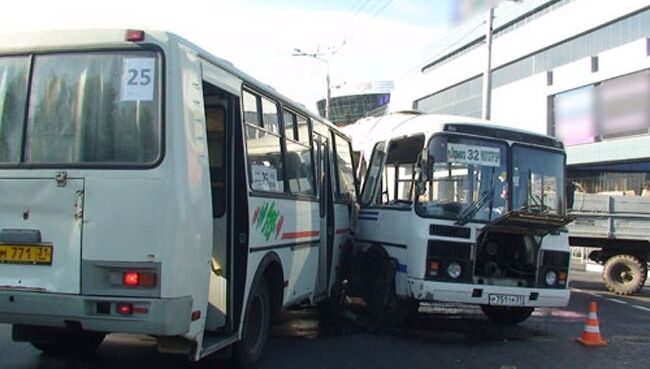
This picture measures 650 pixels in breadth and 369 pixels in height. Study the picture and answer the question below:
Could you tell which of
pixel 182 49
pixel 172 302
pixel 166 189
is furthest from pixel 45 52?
pixel 172 302

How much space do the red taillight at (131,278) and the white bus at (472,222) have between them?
4555 millimetres

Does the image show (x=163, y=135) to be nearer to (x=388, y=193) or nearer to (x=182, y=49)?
(x=182, y=49)

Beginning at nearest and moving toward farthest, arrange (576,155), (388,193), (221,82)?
(221,82) < (388,193) < (576,155)

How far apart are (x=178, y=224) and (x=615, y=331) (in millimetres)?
7995

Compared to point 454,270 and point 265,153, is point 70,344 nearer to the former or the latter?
point 265,153

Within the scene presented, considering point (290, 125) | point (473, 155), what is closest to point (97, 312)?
point (290, 125)

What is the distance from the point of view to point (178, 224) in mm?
5480

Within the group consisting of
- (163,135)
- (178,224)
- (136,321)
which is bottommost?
(136,321)

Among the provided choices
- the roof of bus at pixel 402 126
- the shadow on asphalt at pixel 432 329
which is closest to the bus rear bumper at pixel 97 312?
the shadow on asphalt at pixel 432 329

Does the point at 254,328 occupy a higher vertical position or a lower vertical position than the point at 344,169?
lower

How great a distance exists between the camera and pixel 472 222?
9266 millimetres

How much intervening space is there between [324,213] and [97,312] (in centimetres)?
469

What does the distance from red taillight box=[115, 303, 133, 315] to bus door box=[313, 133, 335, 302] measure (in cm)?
441

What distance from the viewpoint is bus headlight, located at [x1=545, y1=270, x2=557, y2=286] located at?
975cm
